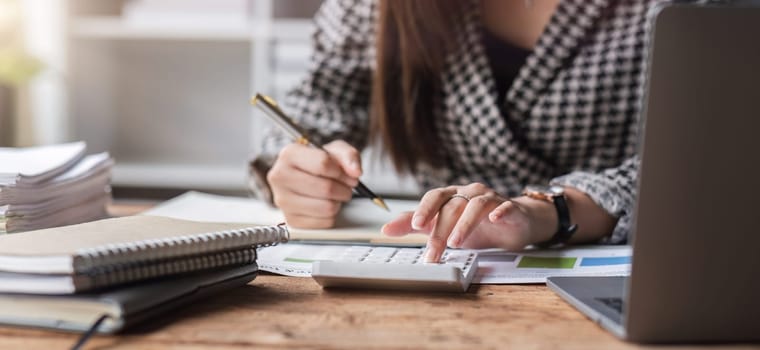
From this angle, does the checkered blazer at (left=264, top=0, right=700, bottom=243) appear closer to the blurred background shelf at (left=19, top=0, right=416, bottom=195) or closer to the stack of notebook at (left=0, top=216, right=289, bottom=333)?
the stack of notebook at (left=0, top=216, right=289, bottom=333)

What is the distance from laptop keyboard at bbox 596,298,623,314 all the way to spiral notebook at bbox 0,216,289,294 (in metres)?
0.27

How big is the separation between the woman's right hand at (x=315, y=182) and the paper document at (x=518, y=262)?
114 mm

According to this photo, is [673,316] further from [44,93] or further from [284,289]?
[44,93]

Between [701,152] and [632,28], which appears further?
[632,28]

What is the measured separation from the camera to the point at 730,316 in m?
0.51

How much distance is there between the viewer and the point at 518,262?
0.81 m

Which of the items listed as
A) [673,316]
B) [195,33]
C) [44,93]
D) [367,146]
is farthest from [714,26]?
[44,93]

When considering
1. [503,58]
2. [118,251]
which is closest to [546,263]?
[118,251]

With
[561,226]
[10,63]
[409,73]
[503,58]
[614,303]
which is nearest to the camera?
[614,303]

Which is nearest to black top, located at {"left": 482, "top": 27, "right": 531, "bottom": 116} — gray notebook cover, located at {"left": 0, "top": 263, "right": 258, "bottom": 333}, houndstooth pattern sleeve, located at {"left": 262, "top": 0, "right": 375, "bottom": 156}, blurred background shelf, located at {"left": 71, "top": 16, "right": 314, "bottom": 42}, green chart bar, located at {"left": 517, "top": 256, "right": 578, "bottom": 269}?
houndstooth pattern sleeve, located at {"left": 262, "top": 0, "right": 375, "bottom": 156}

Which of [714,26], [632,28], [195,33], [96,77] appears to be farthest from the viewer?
[96,77]

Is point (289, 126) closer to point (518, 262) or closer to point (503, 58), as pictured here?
point (518, 262)

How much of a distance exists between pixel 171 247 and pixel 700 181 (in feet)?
1.20

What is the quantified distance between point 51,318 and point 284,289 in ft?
0.65
